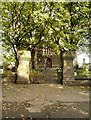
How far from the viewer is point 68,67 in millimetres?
14758

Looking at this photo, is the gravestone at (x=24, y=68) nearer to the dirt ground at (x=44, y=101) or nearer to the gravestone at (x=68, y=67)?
the dirt ground at (x=44, y=101)

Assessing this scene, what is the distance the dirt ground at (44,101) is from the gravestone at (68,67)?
0.71 metres

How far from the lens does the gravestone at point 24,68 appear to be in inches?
569

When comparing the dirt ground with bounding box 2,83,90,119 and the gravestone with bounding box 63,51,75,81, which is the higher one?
the gravestone with bounding box 63,51,75,81

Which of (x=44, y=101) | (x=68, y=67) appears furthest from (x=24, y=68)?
(x=44, y=101)

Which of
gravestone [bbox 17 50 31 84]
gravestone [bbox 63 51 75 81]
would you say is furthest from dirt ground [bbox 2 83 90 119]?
gravestone [bbox 63 51 75 81]

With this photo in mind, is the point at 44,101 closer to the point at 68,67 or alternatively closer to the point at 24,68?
the point at 24,68

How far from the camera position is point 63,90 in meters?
12.9

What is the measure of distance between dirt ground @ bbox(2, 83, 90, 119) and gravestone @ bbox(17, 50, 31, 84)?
587 millimetres

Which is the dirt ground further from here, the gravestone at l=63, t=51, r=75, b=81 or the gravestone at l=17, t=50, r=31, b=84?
the gravestone at l=63, t=51, r=75, b=81

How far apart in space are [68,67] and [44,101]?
198 inches

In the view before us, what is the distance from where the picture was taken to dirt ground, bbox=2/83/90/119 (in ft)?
26.2

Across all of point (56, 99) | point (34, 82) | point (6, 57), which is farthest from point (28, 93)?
point (6, 57)

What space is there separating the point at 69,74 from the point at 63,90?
1.88 meters
